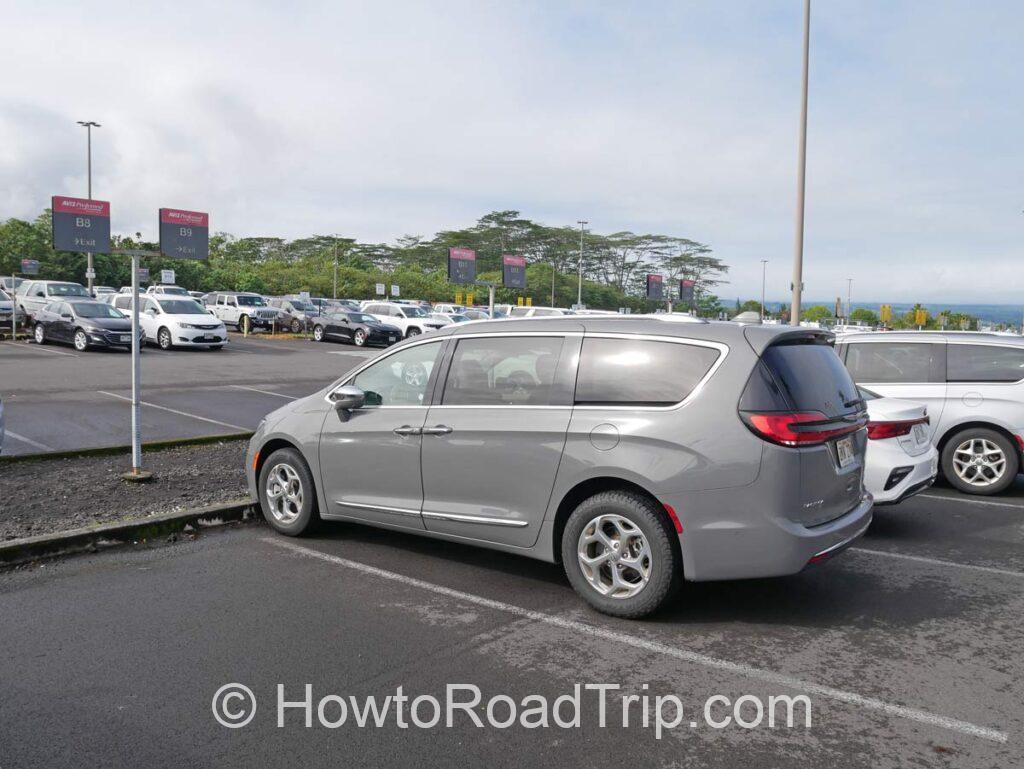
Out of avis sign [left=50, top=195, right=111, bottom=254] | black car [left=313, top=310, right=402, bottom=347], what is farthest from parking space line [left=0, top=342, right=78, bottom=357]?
avis sign [left=50, top=195, right=111, bottom=254]

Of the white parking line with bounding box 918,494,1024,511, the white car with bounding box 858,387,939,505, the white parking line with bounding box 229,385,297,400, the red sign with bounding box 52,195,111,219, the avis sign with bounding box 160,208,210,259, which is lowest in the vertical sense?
the white parking line with bounding box 918,494,1024,511

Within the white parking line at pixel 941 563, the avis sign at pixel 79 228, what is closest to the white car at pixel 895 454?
the white parking line at pixel 941 563

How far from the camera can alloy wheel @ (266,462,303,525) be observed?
21.3 ft

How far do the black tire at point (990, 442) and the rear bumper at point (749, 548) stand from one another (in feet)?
16.2

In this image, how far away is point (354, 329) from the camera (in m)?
35.8

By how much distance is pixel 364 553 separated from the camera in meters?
6.15

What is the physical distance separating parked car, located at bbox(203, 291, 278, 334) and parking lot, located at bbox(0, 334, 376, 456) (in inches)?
484

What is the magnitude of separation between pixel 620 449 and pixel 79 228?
6.52 meters

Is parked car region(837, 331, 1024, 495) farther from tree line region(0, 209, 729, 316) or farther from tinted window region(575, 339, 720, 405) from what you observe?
tree line region(0, 209, 729, 316)

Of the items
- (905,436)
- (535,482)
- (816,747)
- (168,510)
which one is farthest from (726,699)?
(168,510)

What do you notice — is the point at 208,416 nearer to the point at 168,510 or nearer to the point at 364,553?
the point at 168,510

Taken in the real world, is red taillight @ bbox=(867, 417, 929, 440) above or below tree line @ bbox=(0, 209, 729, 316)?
below

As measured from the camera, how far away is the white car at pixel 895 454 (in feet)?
22.5

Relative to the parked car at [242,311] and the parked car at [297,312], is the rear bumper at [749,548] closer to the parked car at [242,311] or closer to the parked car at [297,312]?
the parked car at [242,311]
